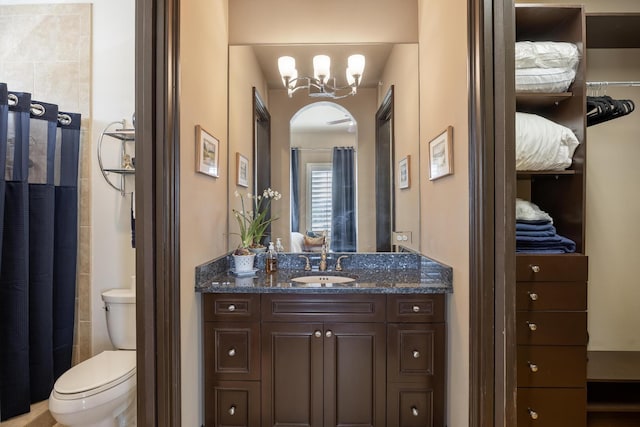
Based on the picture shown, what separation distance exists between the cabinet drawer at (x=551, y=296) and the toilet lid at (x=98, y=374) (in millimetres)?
1954

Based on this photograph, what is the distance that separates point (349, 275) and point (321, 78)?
1.38 metres

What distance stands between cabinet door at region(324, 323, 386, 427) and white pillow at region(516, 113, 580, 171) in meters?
1.10

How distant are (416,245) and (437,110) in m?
0.88

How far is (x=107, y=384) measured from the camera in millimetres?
1660

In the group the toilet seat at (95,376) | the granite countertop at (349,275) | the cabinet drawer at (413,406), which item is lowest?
the cabinet drawer at (413,406)

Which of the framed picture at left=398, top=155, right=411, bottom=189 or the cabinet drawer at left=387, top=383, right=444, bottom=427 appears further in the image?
the framed picture at left=398, top=155, right=411, bottom=189

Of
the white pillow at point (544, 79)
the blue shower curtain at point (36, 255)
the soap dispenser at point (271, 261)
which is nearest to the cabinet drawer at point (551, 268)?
the white pillow at point (544, 79)

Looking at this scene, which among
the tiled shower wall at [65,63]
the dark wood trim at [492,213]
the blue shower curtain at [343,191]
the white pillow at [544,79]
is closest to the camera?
the dark wood trim at [492,213]

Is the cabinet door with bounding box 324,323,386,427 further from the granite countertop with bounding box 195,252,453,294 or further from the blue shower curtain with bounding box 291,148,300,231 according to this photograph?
the blue shower curtain with bounding box 291,148,300,231

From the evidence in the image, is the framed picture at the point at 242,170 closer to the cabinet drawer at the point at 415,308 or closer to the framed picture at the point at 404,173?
the framed picture at the point at 404,173

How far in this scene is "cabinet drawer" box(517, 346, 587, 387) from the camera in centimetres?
156

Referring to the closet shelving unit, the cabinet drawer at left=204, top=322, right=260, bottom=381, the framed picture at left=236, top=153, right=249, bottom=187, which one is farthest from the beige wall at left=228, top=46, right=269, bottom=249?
the closet shelving unit

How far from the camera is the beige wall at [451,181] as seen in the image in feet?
5.11

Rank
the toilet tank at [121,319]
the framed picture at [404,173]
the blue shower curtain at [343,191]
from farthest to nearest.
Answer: the blue shower curtain at [343,191]
the framed picture at [404,173]
the toilet tank at [121,319]
